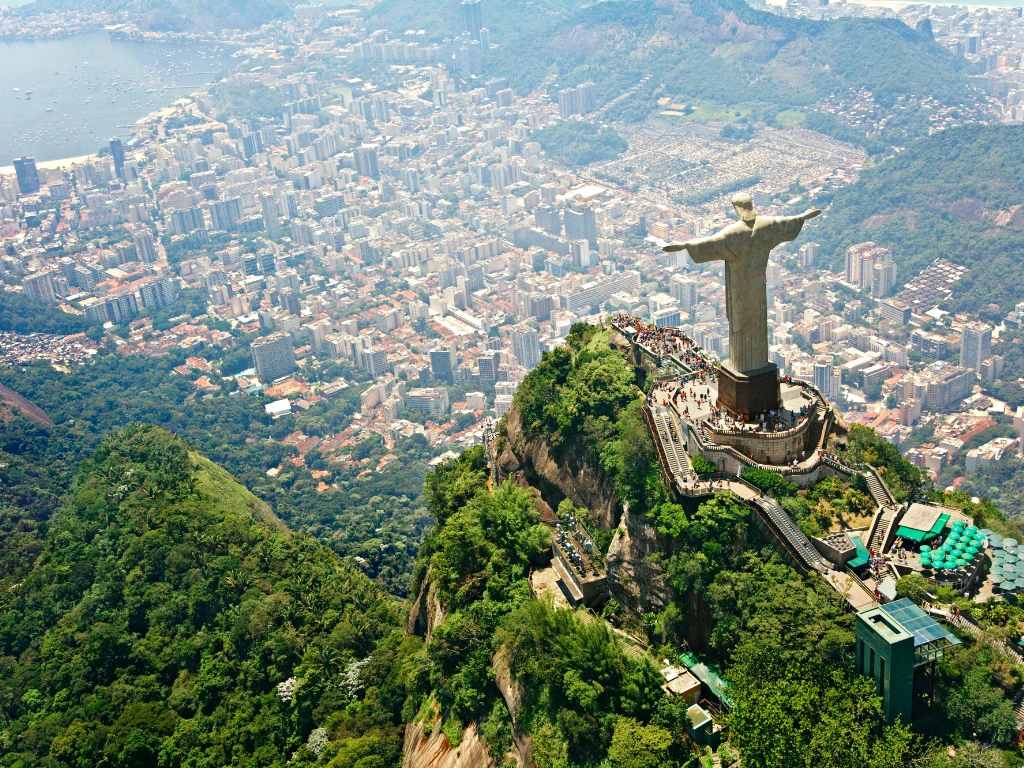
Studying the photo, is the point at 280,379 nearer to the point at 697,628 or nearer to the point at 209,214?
the point at 209,214

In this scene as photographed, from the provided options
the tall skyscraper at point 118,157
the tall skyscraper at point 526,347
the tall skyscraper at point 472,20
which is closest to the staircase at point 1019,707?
the tall skyscraper at point 526,347

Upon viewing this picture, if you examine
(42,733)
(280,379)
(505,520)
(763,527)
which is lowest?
(280,379)

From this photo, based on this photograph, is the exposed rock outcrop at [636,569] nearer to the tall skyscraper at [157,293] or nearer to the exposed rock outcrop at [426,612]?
the exposed rock outcrop at [426,612]

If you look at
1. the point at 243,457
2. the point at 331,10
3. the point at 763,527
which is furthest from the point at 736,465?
the point at 331,10

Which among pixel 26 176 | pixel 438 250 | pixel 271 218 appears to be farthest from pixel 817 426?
pixel 26 176

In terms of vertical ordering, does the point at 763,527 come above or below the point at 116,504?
above

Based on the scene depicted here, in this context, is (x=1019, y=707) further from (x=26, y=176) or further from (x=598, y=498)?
(x=26, y=176)

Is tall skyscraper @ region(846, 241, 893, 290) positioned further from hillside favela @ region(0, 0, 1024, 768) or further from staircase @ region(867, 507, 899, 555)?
staircase @ region(867, 507, 899, 555)
